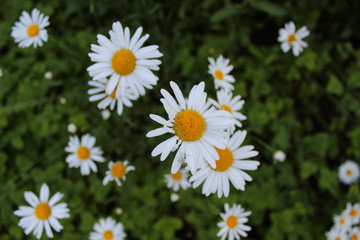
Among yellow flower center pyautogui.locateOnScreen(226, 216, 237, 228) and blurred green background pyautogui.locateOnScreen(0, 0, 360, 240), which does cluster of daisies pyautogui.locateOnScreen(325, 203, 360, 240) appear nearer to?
blurred green background pyautogui.locateOnScreen(0, 0, 360, 240)

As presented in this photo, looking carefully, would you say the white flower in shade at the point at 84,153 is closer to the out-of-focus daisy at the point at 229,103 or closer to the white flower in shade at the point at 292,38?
the out-of-focus daisy at the point at 229,103

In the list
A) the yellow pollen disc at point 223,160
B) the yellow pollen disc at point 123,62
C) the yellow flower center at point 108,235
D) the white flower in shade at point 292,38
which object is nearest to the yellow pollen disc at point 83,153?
the yellow flower center at point 108,235

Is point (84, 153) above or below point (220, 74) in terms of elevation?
below

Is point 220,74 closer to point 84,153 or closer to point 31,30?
point 84,153

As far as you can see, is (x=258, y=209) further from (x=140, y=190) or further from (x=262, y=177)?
(x=140, y=190)

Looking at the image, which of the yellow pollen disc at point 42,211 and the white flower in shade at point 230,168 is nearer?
the white flower in shade at point 230,168

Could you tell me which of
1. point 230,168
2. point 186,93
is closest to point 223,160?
point 230,168
